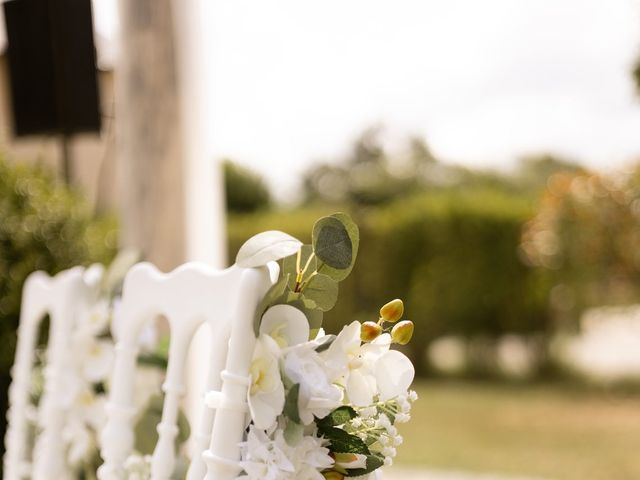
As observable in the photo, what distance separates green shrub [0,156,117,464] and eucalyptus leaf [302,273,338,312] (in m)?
1.45

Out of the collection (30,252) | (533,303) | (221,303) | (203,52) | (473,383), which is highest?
(203,52)

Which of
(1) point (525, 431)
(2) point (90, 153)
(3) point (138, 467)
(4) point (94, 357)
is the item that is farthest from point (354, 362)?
(1) point (525, 431)

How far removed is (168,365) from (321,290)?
1.21 feet

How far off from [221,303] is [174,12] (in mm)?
1509

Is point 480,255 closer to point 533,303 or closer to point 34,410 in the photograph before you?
point 533,303

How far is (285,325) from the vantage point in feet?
3.21

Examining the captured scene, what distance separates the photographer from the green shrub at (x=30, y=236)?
7.24ft

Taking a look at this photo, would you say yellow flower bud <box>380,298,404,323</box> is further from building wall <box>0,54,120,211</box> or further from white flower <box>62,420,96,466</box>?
building wall <box>0,54,120,211</box>

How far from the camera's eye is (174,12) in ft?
7.83

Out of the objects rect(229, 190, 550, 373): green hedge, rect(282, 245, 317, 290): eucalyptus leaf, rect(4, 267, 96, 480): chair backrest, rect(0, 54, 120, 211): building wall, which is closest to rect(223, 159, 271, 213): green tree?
rect(229, 190, 550, 373): green hedge

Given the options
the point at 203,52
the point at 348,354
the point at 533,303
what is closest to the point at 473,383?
the point at 533,303

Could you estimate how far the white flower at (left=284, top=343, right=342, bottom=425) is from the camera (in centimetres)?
93

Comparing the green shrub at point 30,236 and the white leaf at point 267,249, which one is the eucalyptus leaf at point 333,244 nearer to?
the white leaf at point 267,249

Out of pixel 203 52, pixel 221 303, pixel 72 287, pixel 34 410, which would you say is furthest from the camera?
pixel 203 52
